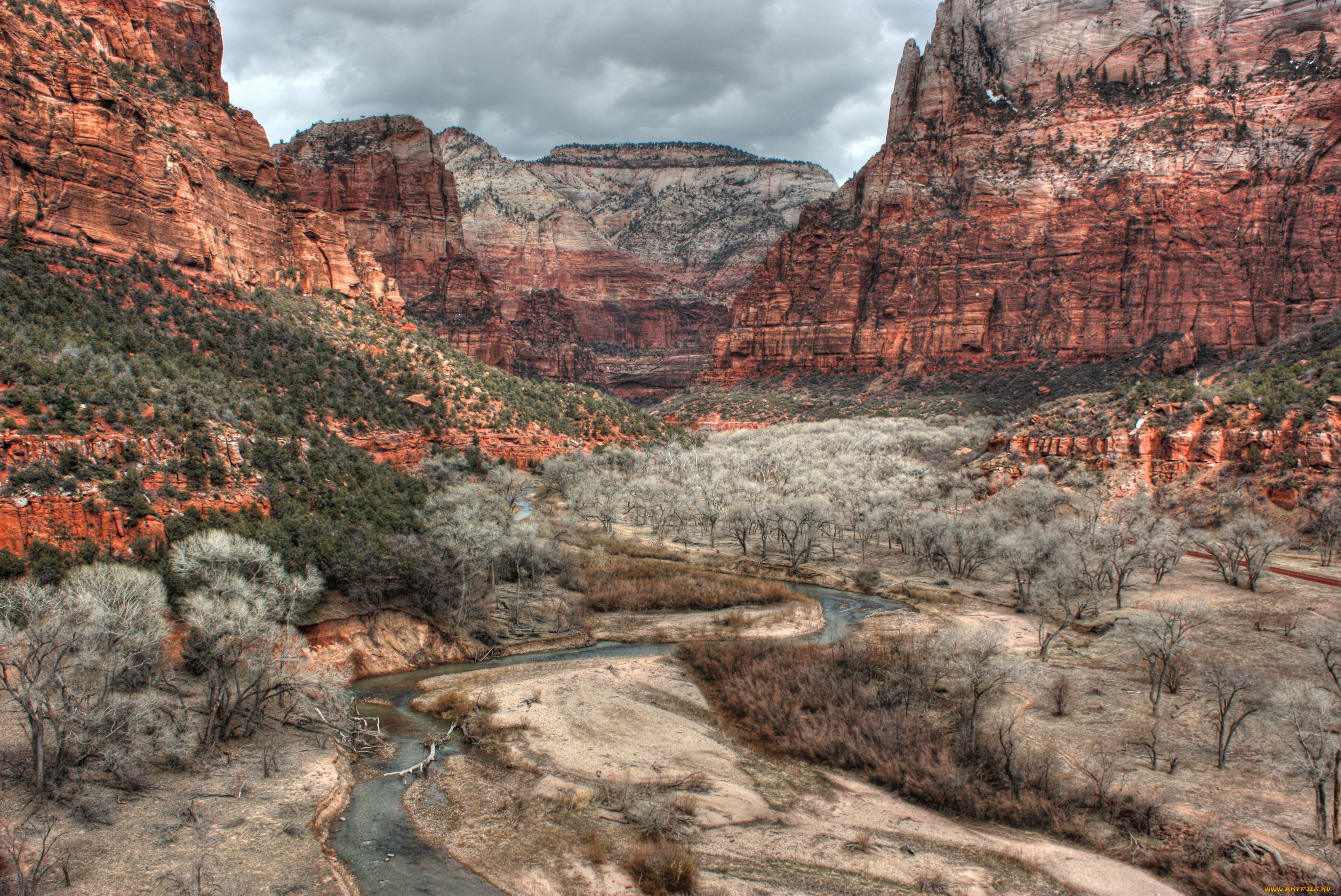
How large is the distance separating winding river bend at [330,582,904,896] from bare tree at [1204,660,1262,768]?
59.0ft

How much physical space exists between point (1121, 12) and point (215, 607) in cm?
13706

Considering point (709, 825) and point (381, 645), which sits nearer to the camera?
point (709, 825)

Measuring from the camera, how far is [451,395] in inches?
2350

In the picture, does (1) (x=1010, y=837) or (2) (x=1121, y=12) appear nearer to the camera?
(1) (x=1010, y=837)

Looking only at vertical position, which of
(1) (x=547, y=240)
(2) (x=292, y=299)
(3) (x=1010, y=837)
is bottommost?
(3) (x=1010, y=837)

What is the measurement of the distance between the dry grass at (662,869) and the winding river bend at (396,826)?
2.74m

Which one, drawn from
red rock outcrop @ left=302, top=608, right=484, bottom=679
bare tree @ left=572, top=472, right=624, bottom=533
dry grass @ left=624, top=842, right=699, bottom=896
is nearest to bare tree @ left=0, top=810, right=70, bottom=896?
dry grass @ left=624, top=842, right=699, bottom=896

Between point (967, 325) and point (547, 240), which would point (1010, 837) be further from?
point (547, 240)

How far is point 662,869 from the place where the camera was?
1504 centimetres

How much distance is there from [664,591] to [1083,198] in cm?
10008

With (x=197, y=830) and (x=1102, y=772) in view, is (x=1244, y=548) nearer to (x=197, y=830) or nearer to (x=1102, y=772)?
(x=1102, y=772)

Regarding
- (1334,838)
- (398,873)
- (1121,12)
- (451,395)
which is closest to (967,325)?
(1121,12)

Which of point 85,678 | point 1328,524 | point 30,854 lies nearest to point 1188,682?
point 1328,524

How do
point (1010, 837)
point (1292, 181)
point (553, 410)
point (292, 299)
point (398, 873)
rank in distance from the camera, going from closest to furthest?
point (398, 873) → point (1010, 837) → point (292, 299) → point (553, 410) → point (1292, 181)
